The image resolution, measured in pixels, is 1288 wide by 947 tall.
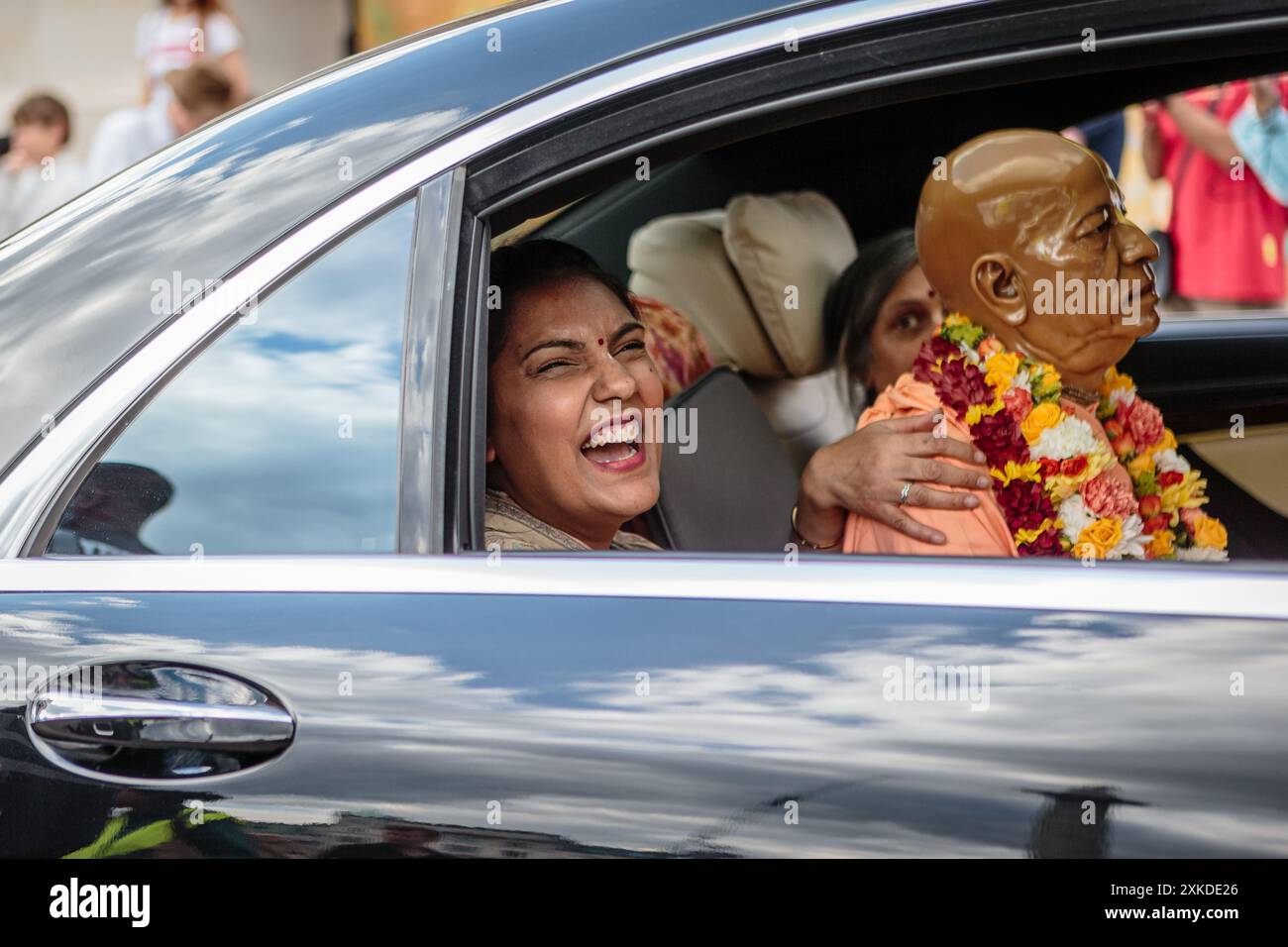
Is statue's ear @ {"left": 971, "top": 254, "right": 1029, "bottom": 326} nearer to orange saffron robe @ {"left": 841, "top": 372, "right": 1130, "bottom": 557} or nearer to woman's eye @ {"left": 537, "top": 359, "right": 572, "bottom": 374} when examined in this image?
orange saffron robe @ {"left": 841, "top": 372, "right": 1130, "bottom": 557}

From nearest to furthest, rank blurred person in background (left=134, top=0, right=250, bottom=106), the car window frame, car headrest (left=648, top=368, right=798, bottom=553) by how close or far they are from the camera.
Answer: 1. the car window frame
2. car headrest (left=648, top=368, right=798, bottom=553)
3. blurred person in background (left=134, top=0, right=250, bottom=106)

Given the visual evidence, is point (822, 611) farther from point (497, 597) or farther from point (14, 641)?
point (14, 641)

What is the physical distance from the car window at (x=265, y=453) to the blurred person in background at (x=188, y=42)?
4.60 meters

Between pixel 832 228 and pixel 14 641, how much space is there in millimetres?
2281

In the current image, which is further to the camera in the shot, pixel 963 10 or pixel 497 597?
pixel 963 10

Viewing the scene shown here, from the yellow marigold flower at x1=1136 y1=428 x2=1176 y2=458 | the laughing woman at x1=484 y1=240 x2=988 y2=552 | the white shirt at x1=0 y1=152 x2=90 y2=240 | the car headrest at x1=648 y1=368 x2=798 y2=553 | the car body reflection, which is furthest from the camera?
the white shirt at x1=0 y1=152 x2=90 y2=240

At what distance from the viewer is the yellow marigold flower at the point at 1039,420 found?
1943 mm

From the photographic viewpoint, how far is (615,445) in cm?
202

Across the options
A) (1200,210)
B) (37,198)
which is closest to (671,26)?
(1200,210)

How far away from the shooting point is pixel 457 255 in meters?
1.53

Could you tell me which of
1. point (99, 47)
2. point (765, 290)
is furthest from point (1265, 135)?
point (99, 47)

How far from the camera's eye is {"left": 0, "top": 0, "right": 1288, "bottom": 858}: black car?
1.28 metres

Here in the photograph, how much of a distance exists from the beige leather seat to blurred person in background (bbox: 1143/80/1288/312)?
250cm

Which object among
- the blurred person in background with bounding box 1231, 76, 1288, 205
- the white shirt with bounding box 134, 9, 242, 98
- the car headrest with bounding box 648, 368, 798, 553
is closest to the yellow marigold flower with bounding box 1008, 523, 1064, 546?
the car headrest with bounding box 648, 368, 798, 553
